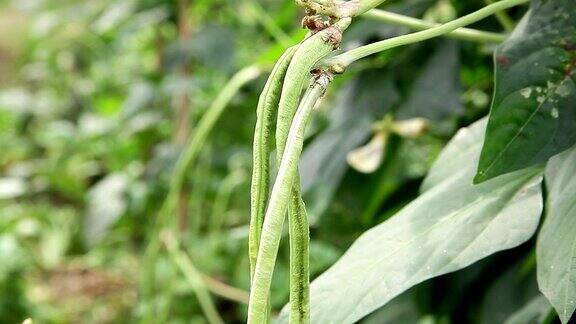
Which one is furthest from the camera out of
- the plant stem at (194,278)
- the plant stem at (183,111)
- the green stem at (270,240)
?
the plant stem at (183,111)

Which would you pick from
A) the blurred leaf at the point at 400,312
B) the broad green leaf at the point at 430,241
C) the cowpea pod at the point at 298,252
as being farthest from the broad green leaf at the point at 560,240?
the blurred leaf at the point at 400,312

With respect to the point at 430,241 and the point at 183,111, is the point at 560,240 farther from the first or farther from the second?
the point at 183,111

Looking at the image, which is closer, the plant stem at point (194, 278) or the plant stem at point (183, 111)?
the plant stem at point (194, 278)

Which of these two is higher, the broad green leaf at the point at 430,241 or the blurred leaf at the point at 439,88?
the broad green leaf at the point at 430,241

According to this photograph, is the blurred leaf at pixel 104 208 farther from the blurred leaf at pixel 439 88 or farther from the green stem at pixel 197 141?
Result: the blurred leaf at pixel 439 88

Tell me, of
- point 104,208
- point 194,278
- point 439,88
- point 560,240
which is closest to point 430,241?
point 560,240

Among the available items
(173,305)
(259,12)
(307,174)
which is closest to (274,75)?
(307,174)
